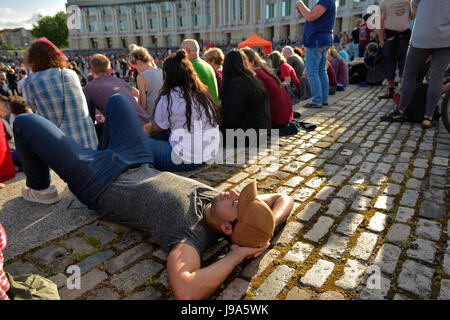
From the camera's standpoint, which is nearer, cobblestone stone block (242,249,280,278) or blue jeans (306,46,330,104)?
cobblestone stone block (242,249,280,278)

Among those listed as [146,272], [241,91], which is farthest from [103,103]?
[146,272]

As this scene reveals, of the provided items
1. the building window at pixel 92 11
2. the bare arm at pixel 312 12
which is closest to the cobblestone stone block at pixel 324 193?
the bare arm at pixel 312 12

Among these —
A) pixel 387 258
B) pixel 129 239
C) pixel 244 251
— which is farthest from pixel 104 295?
pixel 387 258

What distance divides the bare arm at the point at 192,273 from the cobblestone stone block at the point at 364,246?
0.92 meters

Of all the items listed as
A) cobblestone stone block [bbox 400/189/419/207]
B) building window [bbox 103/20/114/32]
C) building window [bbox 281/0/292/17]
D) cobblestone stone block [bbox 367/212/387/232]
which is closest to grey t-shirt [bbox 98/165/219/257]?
cobblestone stone block [bbox 367/212/387/232]

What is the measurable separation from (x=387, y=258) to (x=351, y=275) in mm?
361

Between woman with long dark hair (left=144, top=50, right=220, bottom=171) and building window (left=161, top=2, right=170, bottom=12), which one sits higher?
building window (left=161, top=2, right=170, bottom=12)

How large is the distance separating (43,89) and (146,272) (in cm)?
256

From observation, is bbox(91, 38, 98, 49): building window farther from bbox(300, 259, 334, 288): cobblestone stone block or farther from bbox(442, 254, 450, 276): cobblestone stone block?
bbox(442, 254, 450, 276): cobblestone stone block

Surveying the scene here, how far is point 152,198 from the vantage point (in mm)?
2250

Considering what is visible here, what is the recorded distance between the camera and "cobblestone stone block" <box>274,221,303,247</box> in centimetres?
245

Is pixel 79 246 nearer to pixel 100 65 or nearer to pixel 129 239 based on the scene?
pixel 129 239

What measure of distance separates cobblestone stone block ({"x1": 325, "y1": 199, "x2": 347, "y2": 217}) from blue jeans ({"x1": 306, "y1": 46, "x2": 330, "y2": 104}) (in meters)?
4.84

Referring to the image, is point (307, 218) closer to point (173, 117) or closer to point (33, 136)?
point (173, 117)
